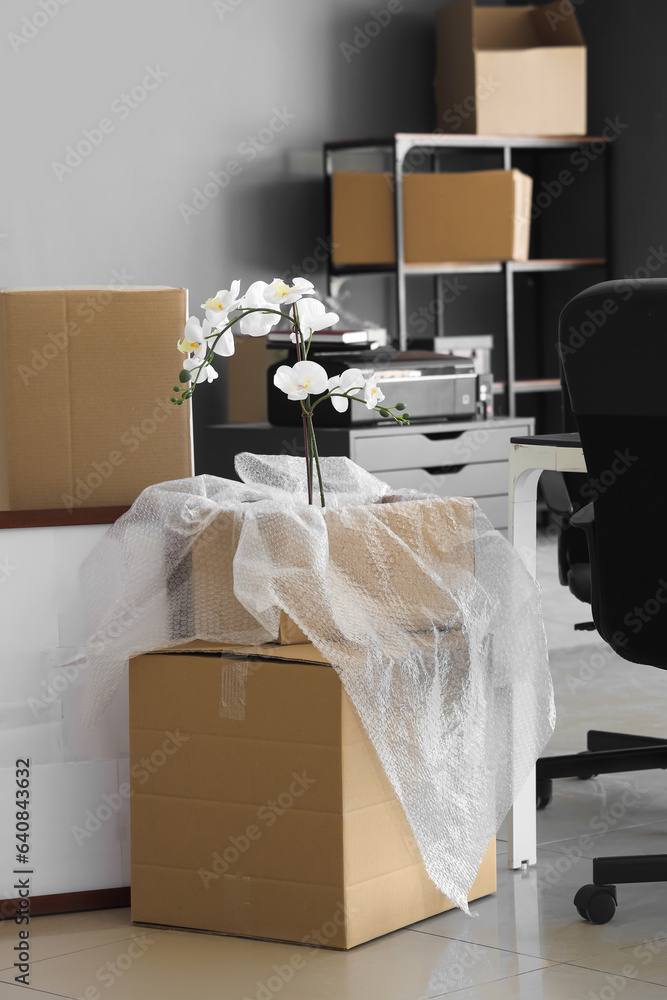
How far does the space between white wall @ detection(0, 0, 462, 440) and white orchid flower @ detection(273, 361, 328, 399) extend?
1.98 m

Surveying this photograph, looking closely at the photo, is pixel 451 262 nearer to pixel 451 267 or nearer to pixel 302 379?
pixel 451 267

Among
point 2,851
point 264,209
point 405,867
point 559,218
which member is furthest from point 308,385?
point 559,218

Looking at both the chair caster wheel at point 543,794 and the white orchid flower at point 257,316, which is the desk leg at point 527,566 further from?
the white orchid flower at point 257,316

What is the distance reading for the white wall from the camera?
3881 mm

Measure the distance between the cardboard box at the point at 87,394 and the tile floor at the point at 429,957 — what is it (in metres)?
0.70

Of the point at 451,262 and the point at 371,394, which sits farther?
the point at 451,262

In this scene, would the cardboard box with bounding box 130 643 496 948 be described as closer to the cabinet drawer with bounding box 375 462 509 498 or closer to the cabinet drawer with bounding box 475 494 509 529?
the cabinet drawer with bounding box 375 462 509 498

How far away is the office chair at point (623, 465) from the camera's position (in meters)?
1.91

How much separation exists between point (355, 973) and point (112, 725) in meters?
0.60

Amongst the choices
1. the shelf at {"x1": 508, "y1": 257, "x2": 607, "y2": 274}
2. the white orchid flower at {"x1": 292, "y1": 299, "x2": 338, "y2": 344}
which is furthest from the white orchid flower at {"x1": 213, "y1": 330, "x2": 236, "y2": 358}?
the shelf at {"x1": 508, "y1": 257, "x2": 607, "y2": 274}

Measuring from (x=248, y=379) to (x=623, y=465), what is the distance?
2333 mm

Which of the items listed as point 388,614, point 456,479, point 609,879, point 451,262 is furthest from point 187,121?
point 609,879

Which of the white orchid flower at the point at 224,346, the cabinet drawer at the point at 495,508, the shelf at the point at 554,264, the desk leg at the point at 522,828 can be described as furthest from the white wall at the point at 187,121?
the desk leg at the point at 522,828

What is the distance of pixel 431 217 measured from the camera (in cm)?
442
